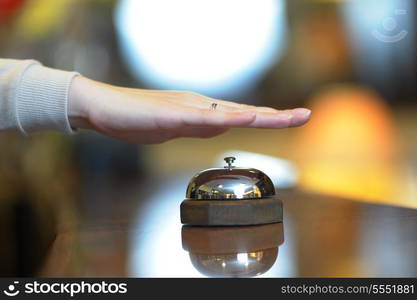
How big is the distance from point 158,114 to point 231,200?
204 mm

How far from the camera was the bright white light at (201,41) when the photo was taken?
6418mm

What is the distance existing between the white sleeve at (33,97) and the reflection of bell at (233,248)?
41cm

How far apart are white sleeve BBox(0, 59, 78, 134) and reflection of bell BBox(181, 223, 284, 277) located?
0.41 meters

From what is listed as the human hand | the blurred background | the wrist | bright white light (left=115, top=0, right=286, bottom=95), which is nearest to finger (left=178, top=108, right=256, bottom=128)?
the human hand

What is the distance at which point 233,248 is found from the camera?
770 mm

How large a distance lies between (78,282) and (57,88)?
71cm

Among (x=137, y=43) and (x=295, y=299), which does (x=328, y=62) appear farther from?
(x=295, y=299)

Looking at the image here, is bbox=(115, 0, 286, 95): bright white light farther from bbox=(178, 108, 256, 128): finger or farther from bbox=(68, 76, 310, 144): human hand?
bbox=(178, 108, 256, 128): finger

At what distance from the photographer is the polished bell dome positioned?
0.95 metres

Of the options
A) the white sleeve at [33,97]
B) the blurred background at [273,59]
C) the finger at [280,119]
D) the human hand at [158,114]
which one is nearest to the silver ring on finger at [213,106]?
the human hand at [158,114]

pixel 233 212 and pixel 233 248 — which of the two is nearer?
pixel 233 248

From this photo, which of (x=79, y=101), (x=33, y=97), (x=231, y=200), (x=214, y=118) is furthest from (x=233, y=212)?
(x=33, y=97)

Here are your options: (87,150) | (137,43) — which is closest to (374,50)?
(137,43)

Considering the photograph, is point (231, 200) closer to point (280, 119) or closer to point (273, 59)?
point (280, 119)
